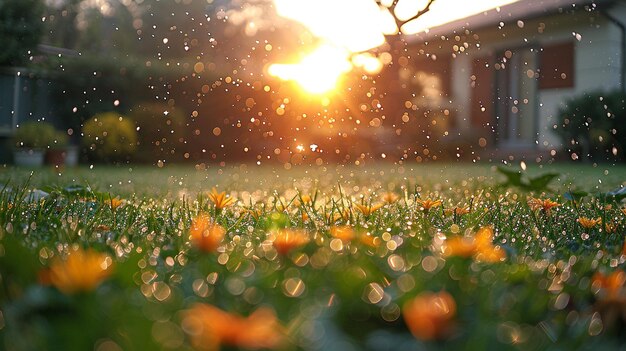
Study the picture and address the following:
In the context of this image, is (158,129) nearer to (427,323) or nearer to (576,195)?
(576,195)

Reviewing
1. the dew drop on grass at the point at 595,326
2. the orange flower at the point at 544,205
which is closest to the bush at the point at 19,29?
the orange flower at the point at 544,205

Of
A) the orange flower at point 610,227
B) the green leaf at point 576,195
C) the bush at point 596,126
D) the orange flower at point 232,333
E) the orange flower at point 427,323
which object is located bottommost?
the bush at point 596,126

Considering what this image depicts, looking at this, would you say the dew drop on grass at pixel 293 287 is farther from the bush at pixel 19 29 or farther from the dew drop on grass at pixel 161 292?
the bush at pixel 19 29

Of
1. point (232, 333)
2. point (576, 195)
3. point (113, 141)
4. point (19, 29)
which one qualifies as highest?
point (19, 29)

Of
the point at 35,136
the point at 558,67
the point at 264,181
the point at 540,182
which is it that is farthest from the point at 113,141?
the point at 540,182

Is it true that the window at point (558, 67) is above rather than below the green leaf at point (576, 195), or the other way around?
below

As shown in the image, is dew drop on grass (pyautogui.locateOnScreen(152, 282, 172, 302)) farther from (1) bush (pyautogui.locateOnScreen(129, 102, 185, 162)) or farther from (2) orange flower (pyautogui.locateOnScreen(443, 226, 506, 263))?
(1) bush (pyautogui.locateOnScreen(129, 102, 185, 162))
